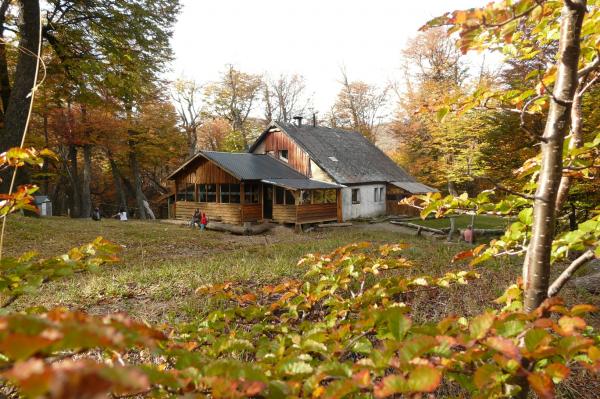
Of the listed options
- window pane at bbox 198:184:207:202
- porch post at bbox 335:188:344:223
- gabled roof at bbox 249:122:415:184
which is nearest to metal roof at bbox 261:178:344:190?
porch post at bbox 335:188:344:223

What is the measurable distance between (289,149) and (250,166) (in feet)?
13.0

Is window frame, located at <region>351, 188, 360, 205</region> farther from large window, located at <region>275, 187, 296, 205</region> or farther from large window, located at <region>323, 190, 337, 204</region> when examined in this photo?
large window, located at <region>275, 187, 296, 205</region>

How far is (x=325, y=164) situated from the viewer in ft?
86.3

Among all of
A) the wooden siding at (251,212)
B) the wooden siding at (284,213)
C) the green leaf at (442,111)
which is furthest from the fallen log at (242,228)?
the green leaf at (442,111)

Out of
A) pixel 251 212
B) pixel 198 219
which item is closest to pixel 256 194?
pixel 251 212

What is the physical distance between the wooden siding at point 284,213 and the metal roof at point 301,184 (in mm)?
1300

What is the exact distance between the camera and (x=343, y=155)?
29.1 m

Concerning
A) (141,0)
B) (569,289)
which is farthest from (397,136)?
(569,289)

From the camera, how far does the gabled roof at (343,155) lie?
26594 millimetres

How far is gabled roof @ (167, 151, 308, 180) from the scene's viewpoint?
76.9ft

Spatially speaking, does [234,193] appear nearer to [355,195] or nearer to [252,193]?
[252,193]

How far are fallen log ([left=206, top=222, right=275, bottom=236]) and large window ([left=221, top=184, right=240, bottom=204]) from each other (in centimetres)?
192

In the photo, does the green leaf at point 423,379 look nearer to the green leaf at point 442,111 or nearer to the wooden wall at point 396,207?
the green leaf at point 442,111

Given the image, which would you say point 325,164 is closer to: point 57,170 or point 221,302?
point 221,302
